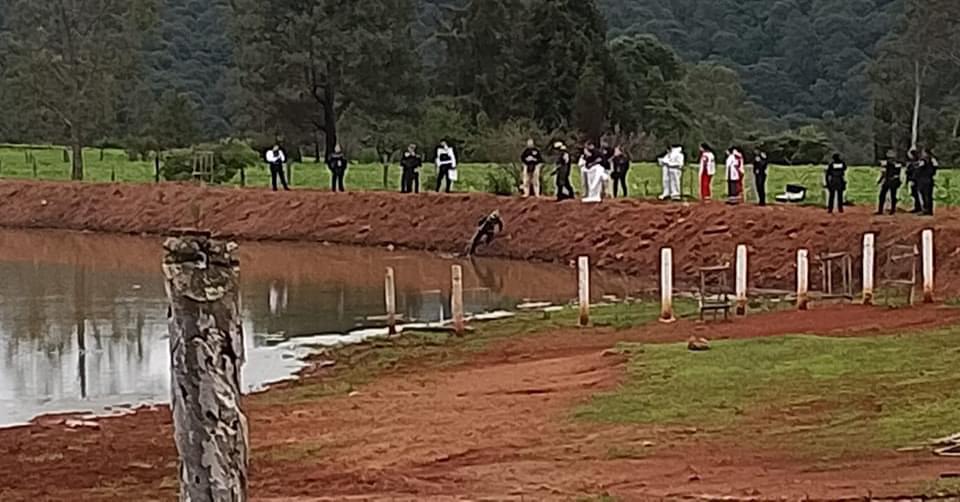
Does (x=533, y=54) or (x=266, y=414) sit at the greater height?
(x=533, y=54)

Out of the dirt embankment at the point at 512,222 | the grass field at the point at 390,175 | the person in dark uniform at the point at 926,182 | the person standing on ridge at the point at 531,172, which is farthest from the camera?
the grass field at the point at 390,175

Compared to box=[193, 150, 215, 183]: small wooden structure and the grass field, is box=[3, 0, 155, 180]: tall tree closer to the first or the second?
the grass field

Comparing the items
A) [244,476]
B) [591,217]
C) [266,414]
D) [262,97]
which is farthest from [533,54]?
[244,476]

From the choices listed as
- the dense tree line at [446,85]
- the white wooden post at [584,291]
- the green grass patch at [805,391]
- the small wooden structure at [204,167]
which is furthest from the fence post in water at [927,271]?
the small wooden structure at [204,167]

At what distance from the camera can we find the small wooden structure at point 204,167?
199 ft

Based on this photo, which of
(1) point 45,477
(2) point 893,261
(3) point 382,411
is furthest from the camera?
(2) point 893,261

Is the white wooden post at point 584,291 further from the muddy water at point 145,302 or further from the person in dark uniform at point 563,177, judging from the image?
the person in dark uniform at point 563,177

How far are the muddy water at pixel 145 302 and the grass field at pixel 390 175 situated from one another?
7.85 meters

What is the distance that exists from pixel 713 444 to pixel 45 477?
6.51 metres

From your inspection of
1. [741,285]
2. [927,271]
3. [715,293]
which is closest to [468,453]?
[741,285]

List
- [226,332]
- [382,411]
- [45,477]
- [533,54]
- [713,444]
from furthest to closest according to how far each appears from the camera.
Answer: [533,54] < [382,411] < [45,477] < [713,444] < [226,332]

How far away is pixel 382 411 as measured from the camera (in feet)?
66.5

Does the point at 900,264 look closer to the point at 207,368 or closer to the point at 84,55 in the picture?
the point at 207,368

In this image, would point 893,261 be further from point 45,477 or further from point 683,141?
point 683,141
